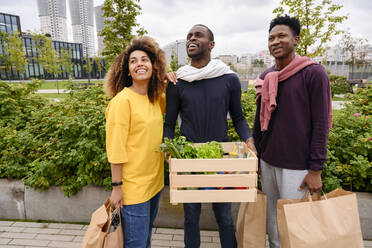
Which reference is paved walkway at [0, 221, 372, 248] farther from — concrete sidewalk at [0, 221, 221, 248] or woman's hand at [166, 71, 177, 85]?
woman's hand at [166, 71, 177, 85]

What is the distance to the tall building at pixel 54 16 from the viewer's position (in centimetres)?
10493

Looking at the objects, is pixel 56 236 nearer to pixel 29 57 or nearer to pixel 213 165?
pixel 213 165

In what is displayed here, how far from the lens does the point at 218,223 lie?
2330mm

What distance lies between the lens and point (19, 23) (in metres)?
44.6

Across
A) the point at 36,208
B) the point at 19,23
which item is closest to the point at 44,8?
the point at 19,23

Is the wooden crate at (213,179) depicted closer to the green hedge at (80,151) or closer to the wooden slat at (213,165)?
the wooden slat at (213,165)

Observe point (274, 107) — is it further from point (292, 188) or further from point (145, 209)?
point (145, 209)

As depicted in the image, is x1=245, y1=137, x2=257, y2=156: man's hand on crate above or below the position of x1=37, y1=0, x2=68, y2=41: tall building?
below

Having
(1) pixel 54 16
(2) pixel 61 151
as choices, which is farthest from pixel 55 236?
(1) pixel 54 16

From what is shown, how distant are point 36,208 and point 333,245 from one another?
3.67 m

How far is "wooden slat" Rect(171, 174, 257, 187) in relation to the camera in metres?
1.72

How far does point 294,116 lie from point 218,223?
124 cm

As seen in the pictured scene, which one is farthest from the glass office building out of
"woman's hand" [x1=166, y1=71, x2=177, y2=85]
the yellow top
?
the yellow top

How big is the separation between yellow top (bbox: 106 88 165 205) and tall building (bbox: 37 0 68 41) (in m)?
118
